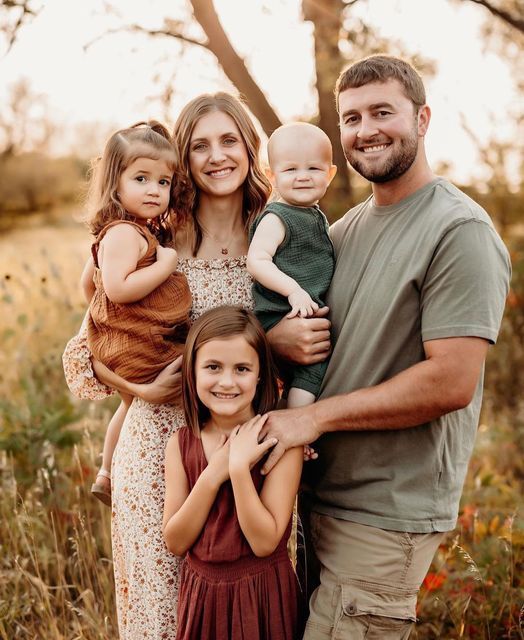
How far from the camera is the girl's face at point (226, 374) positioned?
234 cm

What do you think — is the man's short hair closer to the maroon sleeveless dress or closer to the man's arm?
the man's arm

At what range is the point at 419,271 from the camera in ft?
7.38

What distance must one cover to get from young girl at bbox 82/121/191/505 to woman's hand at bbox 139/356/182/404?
5 cm

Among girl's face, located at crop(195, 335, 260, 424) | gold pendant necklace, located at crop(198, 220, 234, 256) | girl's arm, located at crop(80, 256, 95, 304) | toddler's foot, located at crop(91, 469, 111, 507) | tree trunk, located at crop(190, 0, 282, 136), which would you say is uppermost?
tree trunk, located at crop(190, 0, 282, 136)

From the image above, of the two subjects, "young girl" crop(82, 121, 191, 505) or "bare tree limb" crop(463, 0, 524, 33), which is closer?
"young girl" crop(82, 121, 191, 505)

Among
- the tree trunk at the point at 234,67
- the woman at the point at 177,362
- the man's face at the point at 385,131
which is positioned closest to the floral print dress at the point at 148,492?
the woman at the point at 177,362

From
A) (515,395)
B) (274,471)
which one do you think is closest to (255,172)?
(274,471)

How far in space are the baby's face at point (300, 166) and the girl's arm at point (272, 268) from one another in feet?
0.40

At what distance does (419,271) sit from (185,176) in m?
1.07

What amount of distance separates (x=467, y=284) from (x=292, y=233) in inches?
28.8

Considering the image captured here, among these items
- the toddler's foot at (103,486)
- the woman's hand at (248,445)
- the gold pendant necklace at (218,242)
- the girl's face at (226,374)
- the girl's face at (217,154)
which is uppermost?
the girl's face at (217,154)

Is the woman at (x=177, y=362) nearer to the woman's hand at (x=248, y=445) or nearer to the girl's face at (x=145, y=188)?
the girl's face at (x=145, y=188)

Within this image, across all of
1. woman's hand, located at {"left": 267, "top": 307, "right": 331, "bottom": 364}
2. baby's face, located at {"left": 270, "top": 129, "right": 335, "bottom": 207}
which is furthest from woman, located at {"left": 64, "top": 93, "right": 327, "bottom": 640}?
woman's hand, located at {"left": 267, "top": 307, "right": 331, "bottom": 364}

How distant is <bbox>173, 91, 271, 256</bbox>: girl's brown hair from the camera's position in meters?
2.88
